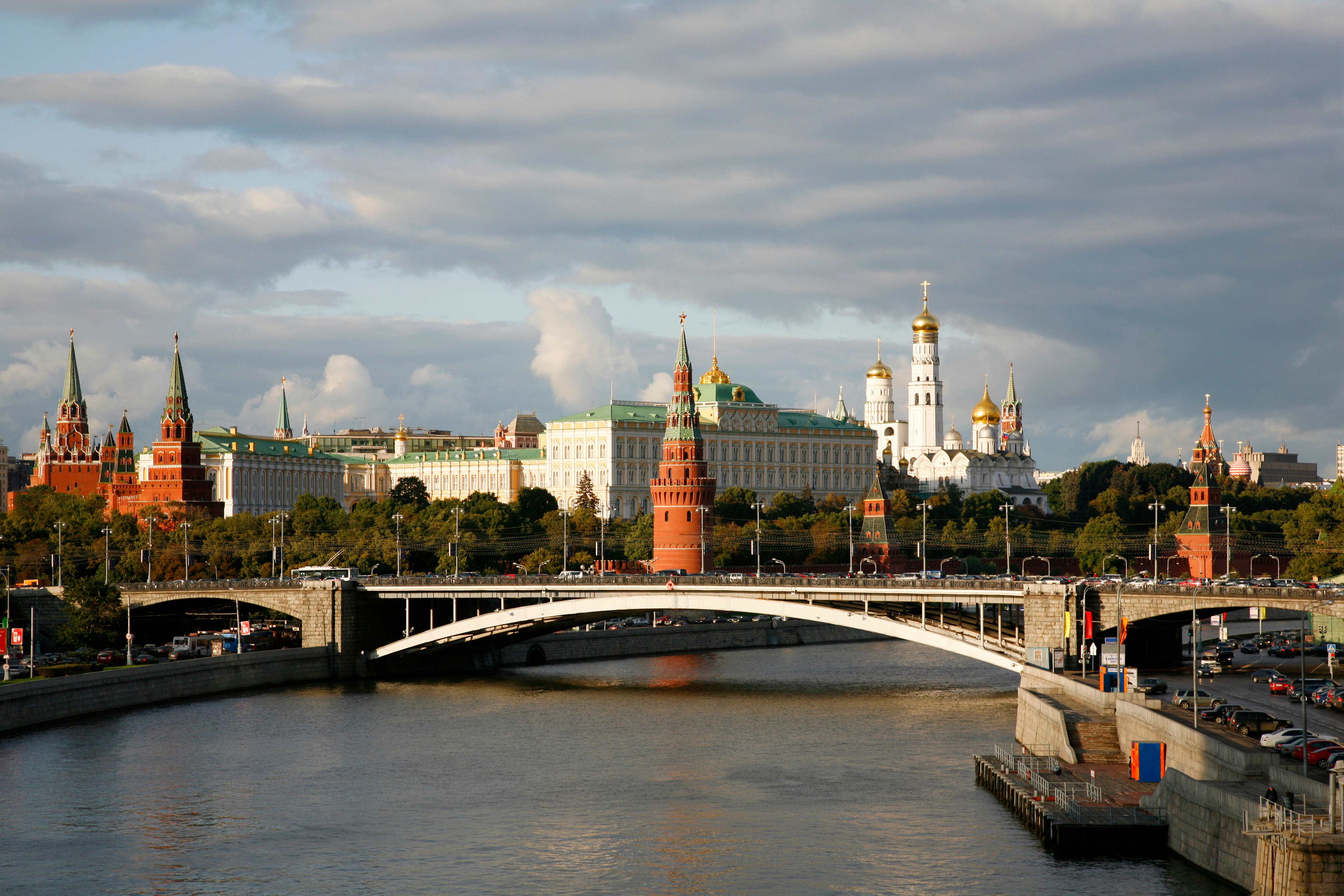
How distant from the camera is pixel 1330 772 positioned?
32.5m

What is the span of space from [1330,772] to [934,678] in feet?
154

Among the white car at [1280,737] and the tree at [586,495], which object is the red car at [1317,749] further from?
the tree at [586,495]

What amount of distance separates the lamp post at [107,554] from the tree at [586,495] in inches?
1675

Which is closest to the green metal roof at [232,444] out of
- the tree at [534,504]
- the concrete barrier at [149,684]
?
the tree at [534,504]

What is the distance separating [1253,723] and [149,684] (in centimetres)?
4149

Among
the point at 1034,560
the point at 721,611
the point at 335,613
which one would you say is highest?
the point at 1034,560

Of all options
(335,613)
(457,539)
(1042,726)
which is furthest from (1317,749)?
(457,539)

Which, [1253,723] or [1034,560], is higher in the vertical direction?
[1034,560]

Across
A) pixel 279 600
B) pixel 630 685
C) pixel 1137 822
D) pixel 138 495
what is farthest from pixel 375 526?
pixel 1137 822

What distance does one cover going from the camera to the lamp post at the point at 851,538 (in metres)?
116

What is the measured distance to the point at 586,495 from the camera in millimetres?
169500

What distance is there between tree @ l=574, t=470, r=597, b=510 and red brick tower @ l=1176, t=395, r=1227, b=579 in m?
53.6

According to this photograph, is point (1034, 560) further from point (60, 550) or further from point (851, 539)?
point (60, 550)

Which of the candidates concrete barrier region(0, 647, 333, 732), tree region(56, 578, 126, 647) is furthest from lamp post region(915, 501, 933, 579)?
tree region(56, 578, 126, 647)
